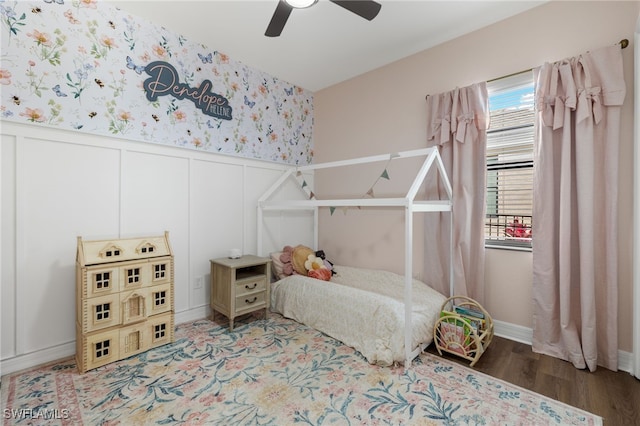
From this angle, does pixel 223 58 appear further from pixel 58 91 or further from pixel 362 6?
pixel 362 6

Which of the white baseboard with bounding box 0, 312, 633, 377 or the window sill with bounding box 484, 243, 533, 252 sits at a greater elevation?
the window sill with bounding box 484, 243, 533, 252

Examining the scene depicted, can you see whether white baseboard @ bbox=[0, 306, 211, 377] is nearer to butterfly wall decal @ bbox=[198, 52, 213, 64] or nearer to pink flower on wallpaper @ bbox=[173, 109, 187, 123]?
pink flower on wallpaper @ bbox=[173, 109, 187, 123]

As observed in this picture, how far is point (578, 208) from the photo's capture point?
2.07 m

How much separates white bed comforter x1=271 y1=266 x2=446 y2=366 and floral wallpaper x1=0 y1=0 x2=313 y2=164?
1.63 metres

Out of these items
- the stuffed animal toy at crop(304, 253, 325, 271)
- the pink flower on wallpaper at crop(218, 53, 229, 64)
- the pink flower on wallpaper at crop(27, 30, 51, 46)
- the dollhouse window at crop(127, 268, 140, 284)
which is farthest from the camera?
the stuffed animal toy at crop(304, 253, 325, 271)

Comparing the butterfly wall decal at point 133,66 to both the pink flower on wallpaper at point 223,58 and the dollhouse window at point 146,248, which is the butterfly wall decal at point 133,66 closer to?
the pink flower on wallpaper at point 223,58

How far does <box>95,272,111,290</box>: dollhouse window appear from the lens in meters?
1.97

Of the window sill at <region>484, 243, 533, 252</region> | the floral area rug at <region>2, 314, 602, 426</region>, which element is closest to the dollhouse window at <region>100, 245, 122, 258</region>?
the floral area rug at <region>2, 314, 602, 426</region>

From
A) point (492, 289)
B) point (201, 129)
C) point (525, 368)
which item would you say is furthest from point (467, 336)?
point (201, 129)

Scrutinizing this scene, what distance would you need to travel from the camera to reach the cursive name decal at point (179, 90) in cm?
254

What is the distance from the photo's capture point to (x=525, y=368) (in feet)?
6.63

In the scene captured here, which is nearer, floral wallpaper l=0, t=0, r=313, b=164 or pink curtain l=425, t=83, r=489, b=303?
floral wallpaper l=0, t=0, r=313, b=164

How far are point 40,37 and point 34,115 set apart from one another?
54cm

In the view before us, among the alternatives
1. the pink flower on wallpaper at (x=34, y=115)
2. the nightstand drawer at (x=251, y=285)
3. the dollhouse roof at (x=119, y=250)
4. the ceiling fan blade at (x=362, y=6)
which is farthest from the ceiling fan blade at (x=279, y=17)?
the nightstand drawer at (x=251, y=285)
